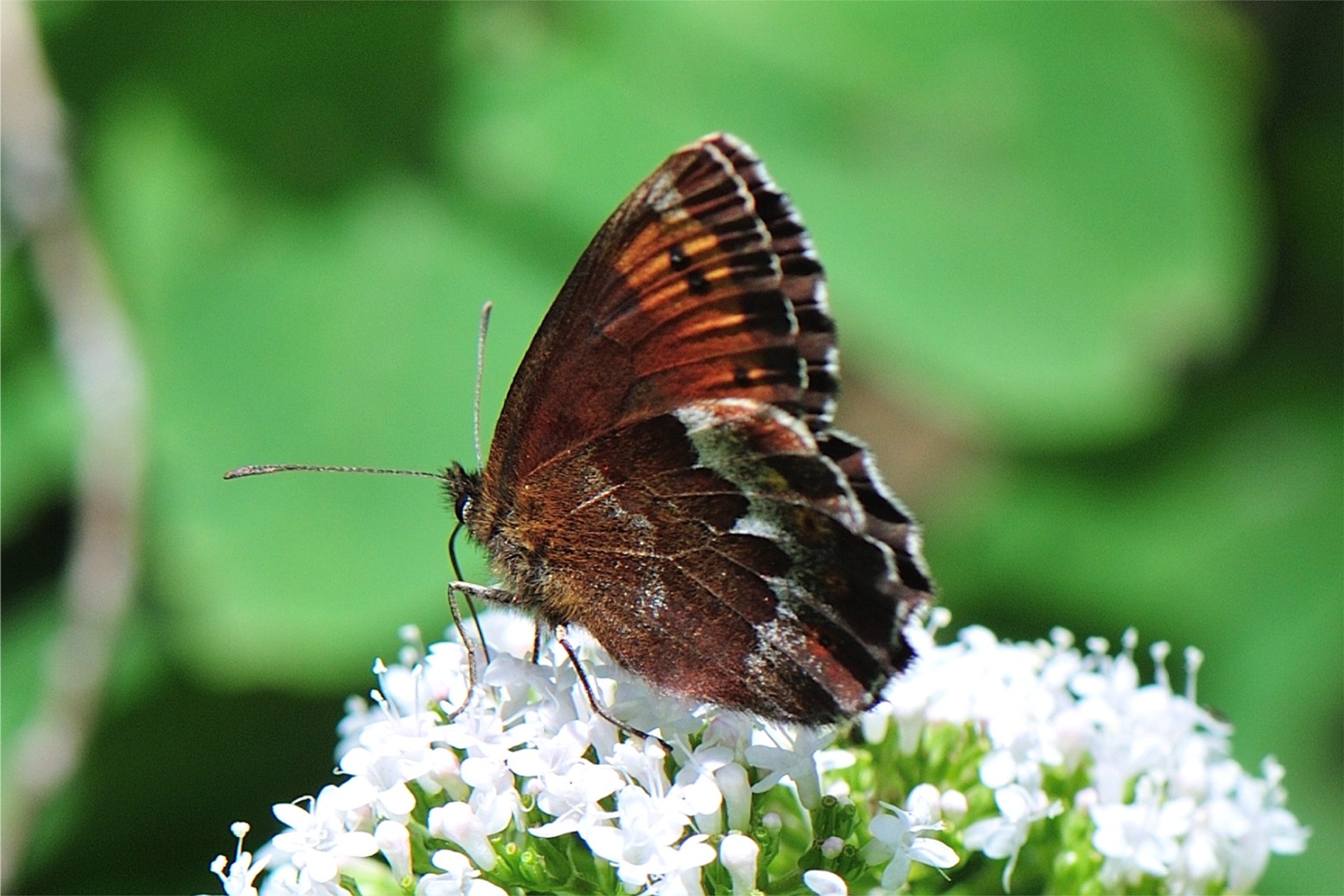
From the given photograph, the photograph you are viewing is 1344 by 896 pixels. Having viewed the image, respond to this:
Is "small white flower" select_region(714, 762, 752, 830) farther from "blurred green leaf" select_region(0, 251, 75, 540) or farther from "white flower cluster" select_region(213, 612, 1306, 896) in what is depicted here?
"blurred green leaf" select_region(0, 251, 75, 540)

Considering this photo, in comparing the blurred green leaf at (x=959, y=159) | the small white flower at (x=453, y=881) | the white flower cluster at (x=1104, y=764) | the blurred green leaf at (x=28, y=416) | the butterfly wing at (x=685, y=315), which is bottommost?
the blurred green leaf at (x=28, y=416)

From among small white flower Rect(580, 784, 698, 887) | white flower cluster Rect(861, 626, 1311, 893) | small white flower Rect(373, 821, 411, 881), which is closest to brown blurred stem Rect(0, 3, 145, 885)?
small white flower Rect(373, 821, 411, 881)

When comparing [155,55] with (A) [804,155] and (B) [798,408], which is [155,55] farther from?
(B) [798,408]

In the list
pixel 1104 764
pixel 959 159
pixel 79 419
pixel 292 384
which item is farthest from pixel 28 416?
pixel 1104 764

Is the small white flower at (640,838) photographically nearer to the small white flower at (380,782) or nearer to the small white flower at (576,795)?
the small white flower at (576,795)

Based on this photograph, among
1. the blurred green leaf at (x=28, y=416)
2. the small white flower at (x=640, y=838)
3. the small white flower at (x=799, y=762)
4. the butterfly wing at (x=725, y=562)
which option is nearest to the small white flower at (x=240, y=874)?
the small white flower at (x=640, y=838)

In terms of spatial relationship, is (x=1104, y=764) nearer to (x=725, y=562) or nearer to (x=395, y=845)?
(x=725, y=562)
